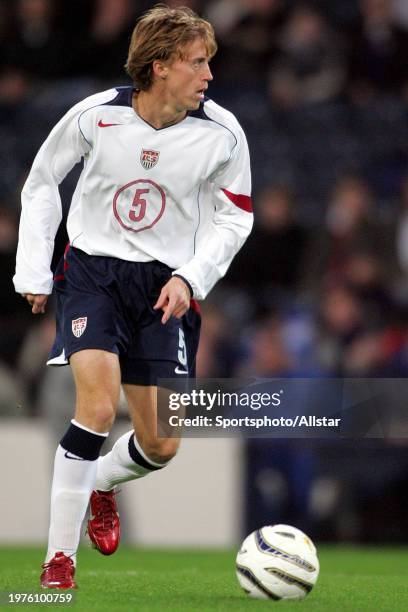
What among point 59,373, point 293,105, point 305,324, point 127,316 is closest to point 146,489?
point 59,373

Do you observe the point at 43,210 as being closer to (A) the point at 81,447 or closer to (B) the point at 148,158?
(B) the point at 148,158

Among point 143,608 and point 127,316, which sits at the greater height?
point 127,316

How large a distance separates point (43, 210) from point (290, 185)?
6.74 meters

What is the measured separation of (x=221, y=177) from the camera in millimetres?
6039

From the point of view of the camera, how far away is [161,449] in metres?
6.15

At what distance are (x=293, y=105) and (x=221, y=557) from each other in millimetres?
4818

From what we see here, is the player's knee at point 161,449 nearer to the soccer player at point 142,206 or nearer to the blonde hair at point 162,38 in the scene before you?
the soccer player at point 142,206

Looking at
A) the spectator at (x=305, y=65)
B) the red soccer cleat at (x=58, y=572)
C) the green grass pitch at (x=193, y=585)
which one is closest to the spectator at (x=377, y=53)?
the spectator at (x=305, y=65)

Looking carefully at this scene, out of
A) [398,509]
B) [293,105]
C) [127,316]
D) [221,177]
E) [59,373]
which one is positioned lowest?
[398,509]

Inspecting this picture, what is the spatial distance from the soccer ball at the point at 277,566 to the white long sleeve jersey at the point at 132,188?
108 centimetres

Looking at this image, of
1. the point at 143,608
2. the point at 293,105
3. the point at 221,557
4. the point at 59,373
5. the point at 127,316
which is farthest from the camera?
the point at 293,105

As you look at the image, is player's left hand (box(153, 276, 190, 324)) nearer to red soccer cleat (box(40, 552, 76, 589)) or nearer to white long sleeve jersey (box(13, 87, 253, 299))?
white long sleeve jersey (box(13, 87, 253, 299))

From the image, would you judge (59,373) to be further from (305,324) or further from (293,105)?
(293,105)

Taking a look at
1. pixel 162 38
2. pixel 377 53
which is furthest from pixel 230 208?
pixel 377 53
